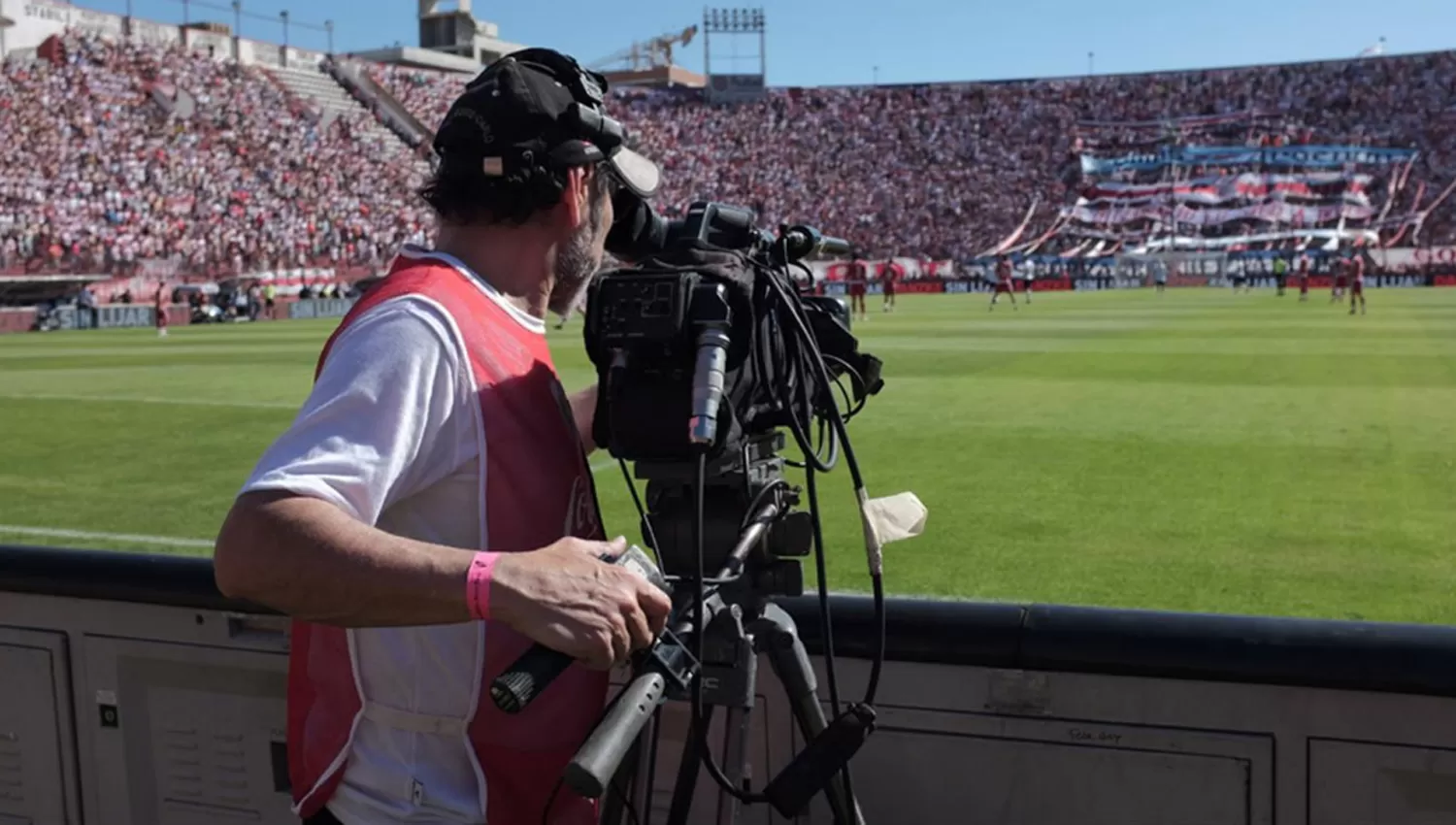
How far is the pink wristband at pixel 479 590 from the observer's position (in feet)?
5.61

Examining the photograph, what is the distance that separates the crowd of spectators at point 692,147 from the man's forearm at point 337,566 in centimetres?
4053

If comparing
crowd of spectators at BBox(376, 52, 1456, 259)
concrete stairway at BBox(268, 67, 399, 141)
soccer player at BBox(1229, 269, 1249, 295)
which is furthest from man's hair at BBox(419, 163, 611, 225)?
crowd of spectators at BBox(376, 52, 1456, 259)

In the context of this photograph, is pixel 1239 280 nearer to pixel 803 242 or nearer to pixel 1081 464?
pixel 1081 464

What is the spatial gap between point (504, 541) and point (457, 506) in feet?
0.29

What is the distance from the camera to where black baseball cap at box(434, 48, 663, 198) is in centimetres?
203

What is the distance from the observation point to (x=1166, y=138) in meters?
67.6

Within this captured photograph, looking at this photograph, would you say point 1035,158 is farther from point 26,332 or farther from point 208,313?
point 26,332

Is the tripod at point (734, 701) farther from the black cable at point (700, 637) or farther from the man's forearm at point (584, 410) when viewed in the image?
the man's forearm at point (584, 410)

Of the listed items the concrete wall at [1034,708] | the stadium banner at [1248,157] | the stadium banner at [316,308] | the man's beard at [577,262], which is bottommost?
the stadium banner at [316,308]

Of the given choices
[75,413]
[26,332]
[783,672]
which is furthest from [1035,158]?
[783,672]

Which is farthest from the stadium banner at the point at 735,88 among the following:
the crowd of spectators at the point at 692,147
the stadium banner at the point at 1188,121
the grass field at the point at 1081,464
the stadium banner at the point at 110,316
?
the grass field at the point at 1081,464

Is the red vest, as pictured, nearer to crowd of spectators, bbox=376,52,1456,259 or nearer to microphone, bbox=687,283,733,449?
microphone, bbox=687,283,733,449

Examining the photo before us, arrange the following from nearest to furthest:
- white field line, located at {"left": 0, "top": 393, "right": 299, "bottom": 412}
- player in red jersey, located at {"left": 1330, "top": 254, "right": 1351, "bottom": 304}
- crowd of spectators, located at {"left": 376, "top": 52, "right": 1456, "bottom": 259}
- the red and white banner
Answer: white field line, located at {"left": 0, "top": 393, "right": 299, "bottom": 412}
player in red jersey, located at {"left": 1330, "top": 254, "right": 1351, "bottom": 304}
the red and white banner
crowd of spectators, located at {"left": 376, "top": 52, "right": 1456, "bottom": 259}

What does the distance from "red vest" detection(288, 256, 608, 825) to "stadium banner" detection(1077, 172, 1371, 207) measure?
6617 cm
